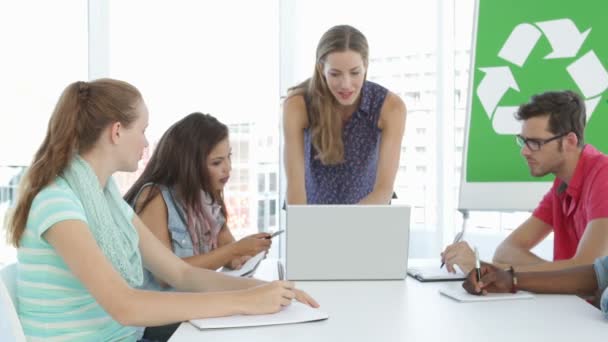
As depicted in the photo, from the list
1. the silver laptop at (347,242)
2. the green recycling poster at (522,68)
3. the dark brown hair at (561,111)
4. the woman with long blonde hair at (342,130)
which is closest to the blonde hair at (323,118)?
the woman with long blonde hair at (342,130)

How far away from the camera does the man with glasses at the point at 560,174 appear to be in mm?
2262

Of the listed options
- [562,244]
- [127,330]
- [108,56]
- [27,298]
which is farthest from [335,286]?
[108,56]

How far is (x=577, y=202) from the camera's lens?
7.61 ft

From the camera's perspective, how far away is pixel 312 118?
2676mm

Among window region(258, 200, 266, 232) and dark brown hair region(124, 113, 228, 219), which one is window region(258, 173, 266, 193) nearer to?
window region(258, 200, 266, 232)

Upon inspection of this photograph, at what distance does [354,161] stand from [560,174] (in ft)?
2.46

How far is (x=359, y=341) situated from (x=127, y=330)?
24.6 inches

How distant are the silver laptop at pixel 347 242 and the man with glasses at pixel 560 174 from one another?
468 millimetres

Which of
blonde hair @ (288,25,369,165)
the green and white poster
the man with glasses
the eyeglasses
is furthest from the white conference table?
the green and white poster

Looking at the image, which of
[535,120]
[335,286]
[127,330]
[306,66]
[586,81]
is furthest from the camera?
[306,66]

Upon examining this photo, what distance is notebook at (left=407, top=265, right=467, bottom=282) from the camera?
78.4 inches

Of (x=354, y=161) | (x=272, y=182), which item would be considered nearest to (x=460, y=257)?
(x=354, y=161)

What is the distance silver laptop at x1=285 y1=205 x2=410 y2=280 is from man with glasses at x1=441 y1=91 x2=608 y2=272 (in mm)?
468

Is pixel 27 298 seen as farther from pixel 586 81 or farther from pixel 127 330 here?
pixel 586 81
